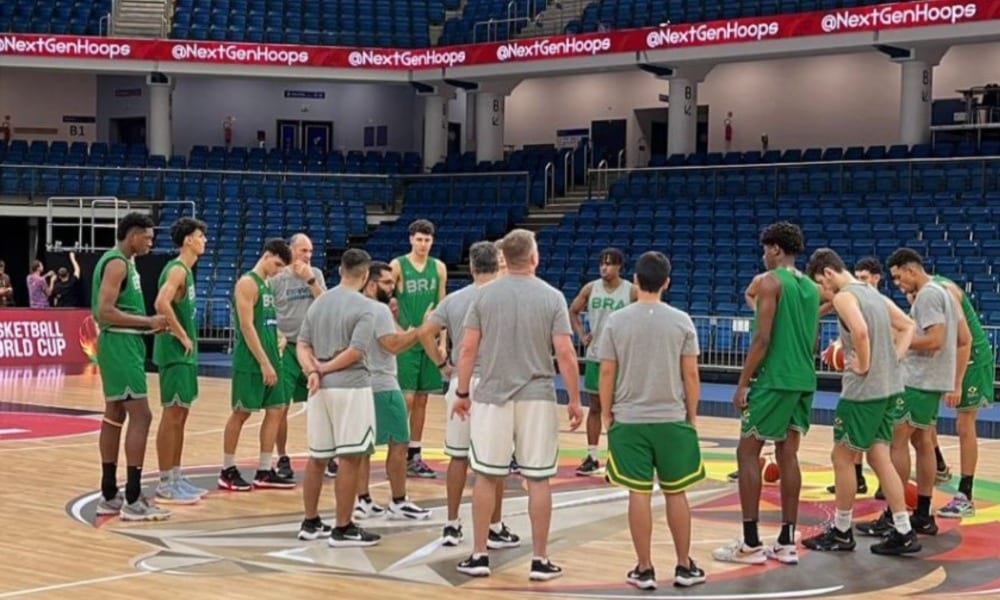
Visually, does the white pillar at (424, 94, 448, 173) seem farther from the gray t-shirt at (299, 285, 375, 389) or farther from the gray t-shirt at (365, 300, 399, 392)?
the gray t-shirt at (299, 285, 375, 389)

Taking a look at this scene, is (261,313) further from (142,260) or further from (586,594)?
(142,260)

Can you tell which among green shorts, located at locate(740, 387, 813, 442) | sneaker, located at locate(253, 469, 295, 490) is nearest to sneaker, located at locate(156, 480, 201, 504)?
sneaker, located at locate(253, 469, 295, 490)

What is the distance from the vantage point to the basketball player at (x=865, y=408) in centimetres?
938

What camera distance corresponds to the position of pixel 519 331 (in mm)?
8602

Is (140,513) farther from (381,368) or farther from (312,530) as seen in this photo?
(381,368)

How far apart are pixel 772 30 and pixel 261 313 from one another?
19.2 metres

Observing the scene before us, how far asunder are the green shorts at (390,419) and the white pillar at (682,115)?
22.2 m

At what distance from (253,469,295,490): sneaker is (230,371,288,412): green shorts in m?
0.54

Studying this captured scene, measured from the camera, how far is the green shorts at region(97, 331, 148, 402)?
10.3 metres

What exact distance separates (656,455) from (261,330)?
4362 millimetres

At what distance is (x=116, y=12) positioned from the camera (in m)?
34.6

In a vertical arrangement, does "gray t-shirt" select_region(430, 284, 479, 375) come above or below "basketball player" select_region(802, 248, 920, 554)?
above

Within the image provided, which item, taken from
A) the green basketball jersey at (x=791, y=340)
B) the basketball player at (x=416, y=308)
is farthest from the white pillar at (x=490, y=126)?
the green basketball jersey at (x=791, y=340)

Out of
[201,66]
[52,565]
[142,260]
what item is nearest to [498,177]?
[201,66]
